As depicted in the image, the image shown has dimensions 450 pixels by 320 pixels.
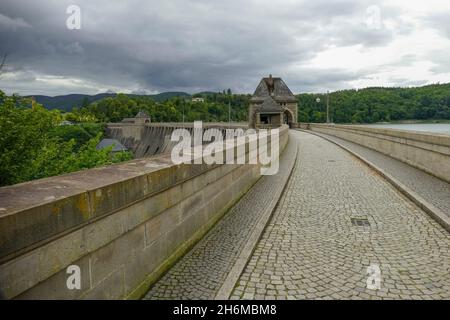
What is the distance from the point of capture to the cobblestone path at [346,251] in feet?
12.1

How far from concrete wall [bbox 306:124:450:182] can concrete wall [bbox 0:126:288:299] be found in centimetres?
772

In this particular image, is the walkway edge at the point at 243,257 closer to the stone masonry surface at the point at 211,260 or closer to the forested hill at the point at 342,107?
the stone masonry surface at the point at 211,260

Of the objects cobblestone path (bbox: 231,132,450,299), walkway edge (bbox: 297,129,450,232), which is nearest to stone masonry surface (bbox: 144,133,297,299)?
cobblestone path (bbox: 231,132,450,299)

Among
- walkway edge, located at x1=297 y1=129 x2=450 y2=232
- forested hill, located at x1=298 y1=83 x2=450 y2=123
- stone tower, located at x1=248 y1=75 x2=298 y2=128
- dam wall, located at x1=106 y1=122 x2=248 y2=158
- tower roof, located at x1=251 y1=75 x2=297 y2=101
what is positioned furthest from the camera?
dam wall, located at x1=106 y1=122 x2=248 y2=158

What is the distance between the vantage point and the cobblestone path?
3682 mm

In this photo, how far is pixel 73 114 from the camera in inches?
5084

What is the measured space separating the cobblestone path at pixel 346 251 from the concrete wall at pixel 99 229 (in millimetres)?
1106

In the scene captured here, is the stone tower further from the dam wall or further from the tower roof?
the dam wall

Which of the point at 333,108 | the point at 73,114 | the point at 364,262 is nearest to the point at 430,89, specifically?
the point at 333,108

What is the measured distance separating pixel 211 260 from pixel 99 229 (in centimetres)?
198
